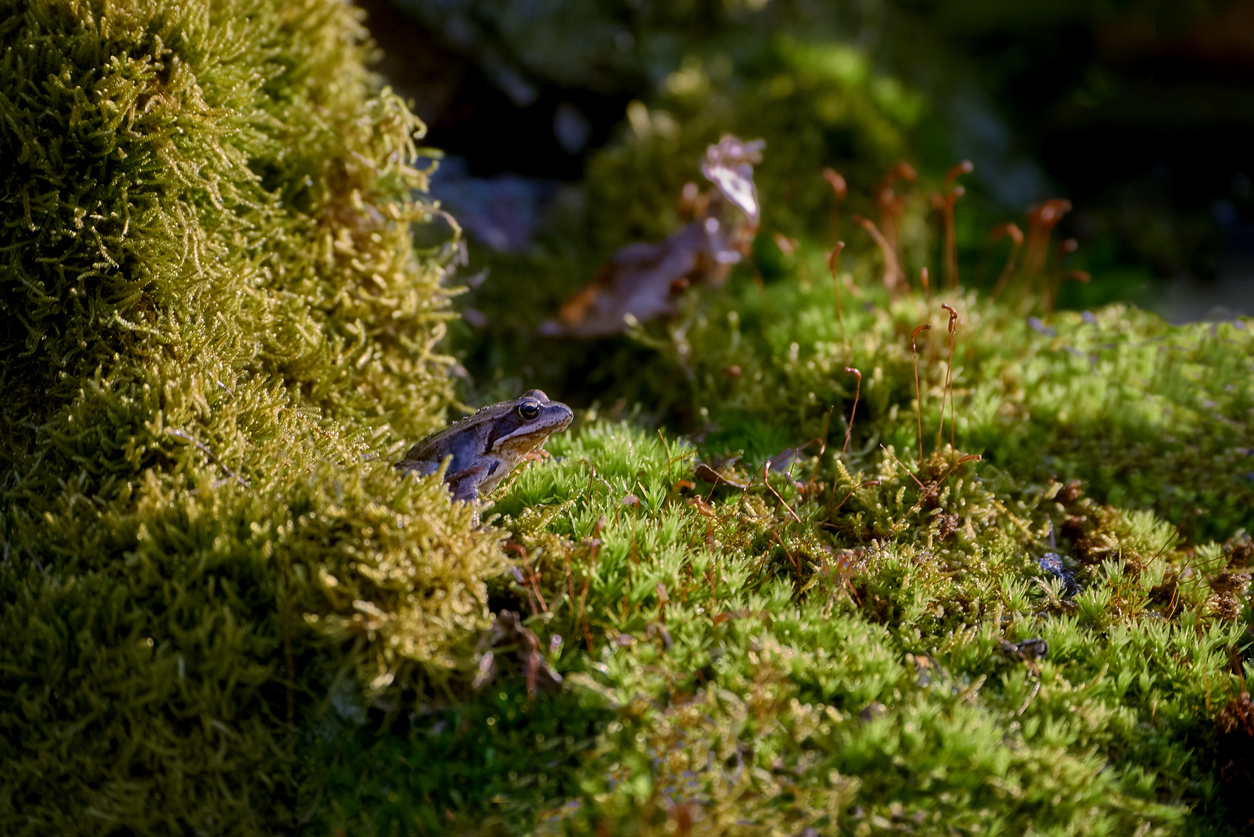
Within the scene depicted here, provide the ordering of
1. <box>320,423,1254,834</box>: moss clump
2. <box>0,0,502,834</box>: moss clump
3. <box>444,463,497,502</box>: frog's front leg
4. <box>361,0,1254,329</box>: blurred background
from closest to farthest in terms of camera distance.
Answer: <box>320,423,1254,834</box>: moss clump, <box>0,0,502,834</box>: moss clump, <box>444,463,497,502</box>: frog's front leg, <box>361,0,1254,329</box>: blurred background

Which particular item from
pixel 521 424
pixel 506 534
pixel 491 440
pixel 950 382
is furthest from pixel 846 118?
pixel 506 534

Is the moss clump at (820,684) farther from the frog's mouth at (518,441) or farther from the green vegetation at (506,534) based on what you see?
the frog's mouth at (518,441)

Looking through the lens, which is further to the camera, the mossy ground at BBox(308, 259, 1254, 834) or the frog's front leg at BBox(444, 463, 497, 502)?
the frog's front leg at BBox(444, 463, 497, 502)

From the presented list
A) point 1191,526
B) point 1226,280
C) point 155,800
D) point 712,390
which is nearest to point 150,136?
point 155,800

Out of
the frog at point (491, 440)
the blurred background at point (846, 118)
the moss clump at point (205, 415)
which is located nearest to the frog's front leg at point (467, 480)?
the frog at point (491, 440)

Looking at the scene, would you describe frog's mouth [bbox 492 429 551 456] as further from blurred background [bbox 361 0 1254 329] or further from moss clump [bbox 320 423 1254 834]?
blurred background [bbox 361 0 1254 329]

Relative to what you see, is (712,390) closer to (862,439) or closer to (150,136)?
(862,439)

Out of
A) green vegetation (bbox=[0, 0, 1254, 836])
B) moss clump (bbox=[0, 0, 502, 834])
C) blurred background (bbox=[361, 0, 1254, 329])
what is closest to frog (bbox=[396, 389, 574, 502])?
green vegetation (bbox=[0, 0, 1254, 836])

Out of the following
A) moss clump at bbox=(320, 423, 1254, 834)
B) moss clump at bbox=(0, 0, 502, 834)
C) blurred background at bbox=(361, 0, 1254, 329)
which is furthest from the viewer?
blurred background at bbox=(361, 0, 1254, 329)
